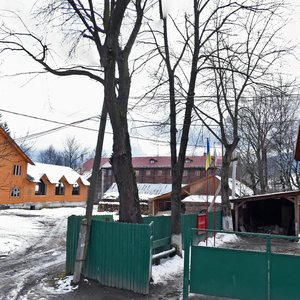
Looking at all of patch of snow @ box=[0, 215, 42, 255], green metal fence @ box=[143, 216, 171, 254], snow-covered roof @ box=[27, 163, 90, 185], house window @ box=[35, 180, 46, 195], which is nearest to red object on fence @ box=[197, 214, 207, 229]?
green metal fence @ box=[143, 216, 171, 254]

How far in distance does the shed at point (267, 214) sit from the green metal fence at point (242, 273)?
1631 cm

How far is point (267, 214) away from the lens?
30.5 metres

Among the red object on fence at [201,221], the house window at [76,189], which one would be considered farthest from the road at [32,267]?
the house window at [76,189]

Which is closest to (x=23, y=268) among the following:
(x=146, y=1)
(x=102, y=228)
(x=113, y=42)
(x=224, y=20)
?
(x=102, y=228)

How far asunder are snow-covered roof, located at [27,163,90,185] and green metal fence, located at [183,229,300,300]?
1535 inches

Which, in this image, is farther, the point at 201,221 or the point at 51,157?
the point at 51,157

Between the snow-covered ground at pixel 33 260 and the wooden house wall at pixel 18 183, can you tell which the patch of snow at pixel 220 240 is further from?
the wooden house wall at pixel 18 183

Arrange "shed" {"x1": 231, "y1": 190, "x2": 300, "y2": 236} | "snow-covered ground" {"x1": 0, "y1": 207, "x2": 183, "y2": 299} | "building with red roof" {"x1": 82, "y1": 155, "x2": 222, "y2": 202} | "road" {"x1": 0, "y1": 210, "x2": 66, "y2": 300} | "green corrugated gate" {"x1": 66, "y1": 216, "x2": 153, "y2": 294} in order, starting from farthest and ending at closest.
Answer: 1. "building with red roof" {"x1": 82, "y1": 155, "x2": 222, "y2": 202}
2. "shed" {"x1": 231, "y1": 190, "x2": 300, "y2": 236}
3. "snow-covered ground" {"x1": 0, "y1": 207, "x2": 183, "y2": 299}
4. "road" {"x1": 0, "y1": 210, "x2": 66, "y2": 300}
5. "green corrugated gate" {"x1": 66, "y1": 216, "x2": 153, "y2": 294}

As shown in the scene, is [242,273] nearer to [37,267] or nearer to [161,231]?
[161,231]

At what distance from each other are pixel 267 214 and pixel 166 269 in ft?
70.1

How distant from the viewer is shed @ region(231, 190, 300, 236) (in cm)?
2418

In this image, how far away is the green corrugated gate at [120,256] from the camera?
8.87m

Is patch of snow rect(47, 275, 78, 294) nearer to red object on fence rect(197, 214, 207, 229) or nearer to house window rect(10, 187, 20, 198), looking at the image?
red object on fence rect(197, 214, 207, 229)

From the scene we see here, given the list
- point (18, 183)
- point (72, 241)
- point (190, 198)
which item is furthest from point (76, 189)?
point (72, 241)
